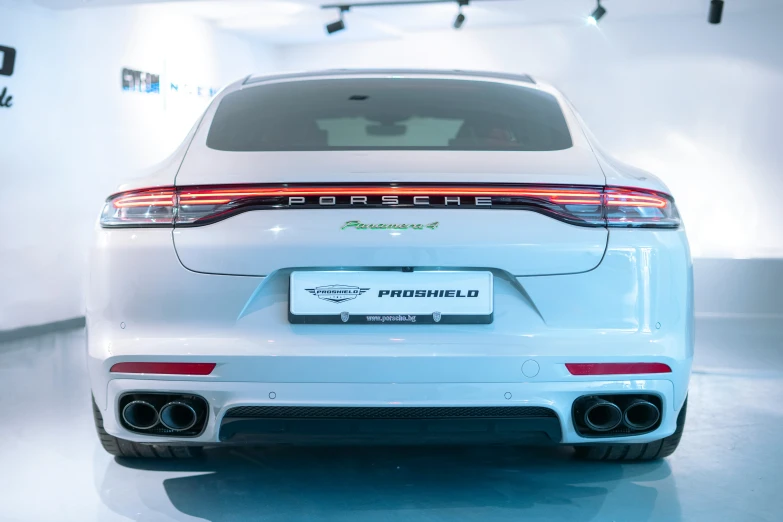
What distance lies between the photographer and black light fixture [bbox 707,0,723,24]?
8375 mm

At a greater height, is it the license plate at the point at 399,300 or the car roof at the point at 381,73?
the car roof at the point at 381,73

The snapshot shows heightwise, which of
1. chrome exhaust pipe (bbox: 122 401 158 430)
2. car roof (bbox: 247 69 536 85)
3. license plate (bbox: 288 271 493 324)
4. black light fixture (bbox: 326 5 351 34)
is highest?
car roof (bbox: 247 69 536 85)

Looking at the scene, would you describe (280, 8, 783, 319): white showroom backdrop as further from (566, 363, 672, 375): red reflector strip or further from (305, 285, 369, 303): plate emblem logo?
(305, 285, 369, 303): plate emblem logo

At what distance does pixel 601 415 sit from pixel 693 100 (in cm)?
852

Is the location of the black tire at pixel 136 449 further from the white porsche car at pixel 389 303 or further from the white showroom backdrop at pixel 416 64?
the white showroom backdrop at pixel 416 64

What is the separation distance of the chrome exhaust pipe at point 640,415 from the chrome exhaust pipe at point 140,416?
124 cm

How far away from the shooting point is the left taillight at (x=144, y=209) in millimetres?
2229

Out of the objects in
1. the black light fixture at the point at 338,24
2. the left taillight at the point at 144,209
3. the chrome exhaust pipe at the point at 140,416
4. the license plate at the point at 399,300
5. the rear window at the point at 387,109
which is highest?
the rear window at the point at 387,109

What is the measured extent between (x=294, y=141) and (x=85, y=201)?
5.38m

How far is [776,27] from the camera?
9.57 m

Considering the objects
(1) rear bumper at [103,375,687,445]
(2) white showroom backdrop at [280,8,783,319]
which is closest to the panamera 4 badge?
(1) rear bumper at [103,375,687,445]

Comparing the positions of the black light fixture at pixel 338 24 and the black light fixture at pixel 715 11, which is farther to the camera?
the black light fixture at pixel 338 24

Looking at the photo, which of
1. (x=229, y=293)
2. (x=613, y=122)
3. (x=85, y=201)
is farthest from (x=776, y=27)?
(x=229, y=293)

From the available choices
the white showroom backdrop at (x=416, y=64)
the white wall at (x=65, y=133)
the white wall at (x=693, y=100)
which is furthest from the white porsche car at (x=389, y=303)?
the white wall at (x=693, y=100)
